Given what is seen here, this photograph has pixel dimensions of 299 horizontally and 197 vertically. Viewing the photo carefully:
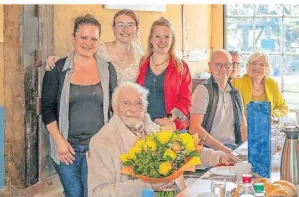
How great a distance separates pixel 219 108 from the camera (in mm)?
3852

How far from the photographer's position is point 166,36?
392 cm

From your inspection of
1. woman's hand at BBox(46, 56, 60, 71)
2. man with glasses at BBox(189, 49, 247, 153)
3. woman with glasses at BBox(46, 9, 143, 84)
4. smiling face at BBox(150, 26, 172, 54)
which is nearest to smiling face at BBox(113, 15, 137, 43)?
woman with glasses at BBox(46, 9, 143, 84)

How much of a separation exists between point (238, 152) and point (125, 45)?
1186 millimetres

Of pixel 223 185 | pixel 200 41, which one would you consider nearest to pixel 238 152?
pixel 223 185

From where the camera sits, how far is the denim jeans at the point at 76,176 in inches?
142

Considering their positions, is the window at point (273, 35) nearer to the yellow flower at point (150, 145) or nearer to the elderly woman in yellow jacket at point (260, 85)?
the elderly woman in yellow jacket at point (260, 85)

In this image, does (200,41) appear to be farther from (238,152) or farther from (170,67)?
(238,152)

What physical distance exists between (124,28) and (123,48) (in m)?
0.13

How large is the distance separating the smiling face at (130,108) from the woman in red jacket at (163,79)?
1037 millimetres

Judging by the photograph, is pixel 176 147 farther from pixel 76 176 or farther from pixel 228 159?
pixel 76 176

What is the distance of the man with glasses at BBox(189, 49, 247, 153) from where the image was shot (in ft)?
12.6

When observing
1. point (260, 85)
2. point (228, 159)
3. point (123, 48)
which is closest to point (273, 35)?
point (260, 85)

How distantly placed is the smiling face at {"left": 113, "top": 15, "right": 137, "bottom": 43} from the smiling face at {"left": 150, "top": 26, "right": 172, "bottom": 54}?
15 cm

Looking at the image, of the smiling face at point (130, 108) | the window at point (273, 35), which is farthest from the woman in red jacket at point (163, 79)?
the window at point (273, 35)
